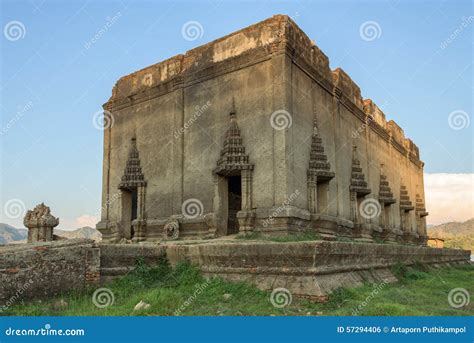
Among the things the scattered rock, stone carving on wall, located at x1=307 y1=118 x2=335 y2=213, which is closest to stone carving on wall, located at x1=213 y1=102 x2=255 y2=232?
stone carving on wall, located at x1=307 y1=118 x2=335 y2=213

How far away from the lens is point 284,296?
6449 millimetres

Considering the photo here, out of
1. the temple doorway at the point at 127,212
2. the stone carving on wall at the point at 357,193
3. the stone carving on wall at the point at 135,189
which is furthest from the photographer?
the stone carving on wall at the point at 357,193

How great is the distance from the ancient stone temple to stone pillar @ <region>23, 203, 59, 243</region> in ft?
5.22

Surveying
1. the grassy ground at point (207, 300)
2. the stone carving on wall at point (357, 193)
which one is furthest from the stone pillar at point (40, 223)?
the stone carving on wall at point (357, 193)

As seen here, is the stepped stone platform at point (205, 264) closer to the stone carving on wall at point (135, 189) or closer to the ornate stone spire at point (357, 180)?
the stone carving on wall at point (135, 189)

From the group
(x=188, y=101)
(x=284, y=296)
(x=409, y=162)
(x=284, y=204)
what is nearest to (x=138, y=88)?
(x=188, y=101)

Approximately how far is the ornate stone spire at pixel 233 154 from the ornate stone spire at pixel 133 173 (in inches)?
121

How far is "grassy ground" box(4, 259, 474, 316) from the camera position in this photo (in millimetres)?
5922

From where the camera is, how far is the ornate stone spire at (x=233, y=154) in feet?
34.6

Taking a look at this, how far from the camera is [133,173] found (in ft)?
43.5

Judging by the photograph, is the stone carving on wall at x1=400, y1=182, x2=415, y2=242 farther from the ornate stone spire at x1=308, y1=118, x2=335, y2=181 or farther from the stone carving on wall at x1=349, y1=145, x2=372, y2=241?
the ornate stone spire at x1=308, y1=118, x2=335, y2=181

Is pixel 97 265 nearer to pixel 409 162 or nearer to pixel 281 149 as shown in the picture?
pixel 281 149

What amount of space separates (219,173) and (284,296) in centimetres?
507

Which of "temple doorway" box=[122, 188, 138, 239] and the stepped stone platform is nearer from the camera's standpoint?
the stepped stone platform
